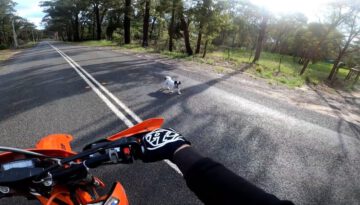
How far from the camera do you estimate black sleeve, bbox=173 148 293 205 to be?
1.34 metres

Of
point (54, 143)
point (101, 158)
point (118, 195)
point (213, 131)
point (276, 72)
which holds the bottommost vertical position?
point (276, 72)

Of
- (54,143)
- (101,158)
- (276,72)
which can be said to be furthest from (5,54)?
(101,158)

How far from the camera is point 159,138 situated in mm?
1773

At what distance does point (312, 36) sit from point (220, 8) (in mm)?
29799

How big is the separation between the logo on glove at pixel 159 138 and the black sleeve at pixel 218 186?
22cm

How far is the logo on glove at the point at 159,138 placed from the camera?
5.71ft

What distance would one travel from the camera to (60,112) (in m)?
5.79

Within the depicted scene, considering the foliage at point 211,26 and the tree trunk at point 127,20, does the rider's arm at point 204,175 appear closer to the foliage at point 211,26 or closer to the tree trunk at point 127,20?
the foliage at point 211,26

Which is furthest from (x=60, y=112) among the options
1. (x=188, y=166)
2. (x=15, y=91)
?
(x=188, y=166)

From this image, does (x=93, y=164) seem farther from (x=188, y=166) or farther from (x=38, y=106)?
(x=38, y=106)

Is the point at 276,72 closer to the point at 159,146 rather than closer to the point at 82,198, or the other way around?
the point at 159,146

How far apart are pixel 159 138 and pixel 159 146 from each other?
65mm

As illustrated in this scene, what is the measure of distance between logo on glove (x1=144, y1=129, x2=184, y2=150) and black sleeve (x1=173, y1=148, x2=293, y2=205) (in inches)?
8.7

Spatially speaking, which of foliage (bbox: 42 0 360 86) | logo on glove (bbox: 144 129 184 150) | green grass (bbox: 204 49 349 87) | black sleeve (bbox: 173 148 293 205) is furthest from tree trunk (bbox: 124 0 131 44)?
black sleeve (bbox: 173 148 293 205)
